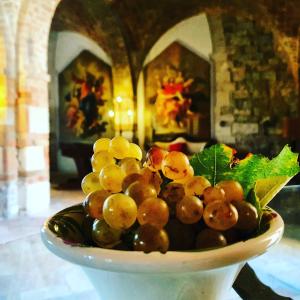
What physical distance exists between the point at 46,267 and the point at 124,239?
3.01 feet

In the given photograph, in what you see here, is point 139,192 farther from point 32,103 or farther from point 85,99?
point 85,99

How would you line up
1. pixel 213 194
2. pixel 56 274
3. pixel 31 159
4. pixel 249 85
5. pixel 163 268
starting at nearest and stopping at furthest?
pixel 163 268 < pixel 213 194 < pixel 56 274 < pixel 31 159 < pixel 249 85

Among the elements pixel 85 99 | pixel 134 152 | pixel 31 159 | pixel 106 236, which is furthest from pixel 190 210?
pixel 85 99

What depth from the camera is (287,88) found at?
327 inches

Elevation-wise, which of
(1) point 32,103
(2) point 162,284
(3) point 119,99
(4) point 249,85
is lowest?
(2) point 162,284

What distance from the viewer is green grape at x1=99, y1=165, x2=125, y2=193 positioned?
675 millimetres

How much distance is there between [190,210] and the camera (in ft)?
1.95

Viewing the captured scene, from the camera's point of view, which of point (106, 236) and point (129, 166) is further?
point (129, 166)

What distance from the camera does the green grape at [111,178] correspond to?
675 millimetres

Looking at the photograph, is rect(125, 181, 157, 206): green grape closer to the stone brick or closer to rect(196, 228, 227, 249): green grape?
rect(196, 228, 227, 249): green grape

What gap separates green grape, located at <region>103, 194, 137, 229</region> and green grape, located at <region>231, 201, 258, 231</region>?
18 centimetres

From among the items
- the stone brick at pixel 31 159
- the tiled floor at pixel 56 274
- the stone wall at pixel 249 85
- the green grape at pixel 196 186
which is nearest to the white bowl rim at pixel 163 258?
the green grape at pixel 196 186

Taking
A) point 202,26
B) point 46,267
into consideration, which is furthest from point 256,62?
point 46,267

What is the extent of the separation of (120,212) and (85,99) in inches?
383
